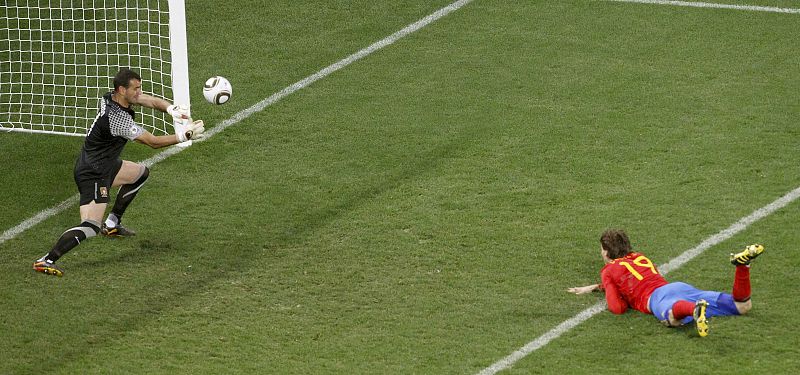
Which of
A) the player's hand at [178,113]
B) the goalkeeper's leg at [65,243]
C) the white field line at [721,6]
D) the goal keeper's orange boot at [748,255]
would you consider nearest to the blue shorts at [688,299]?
the goal keeper's orange boot at [748,255]

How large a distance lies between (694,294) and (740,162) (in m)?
3.41

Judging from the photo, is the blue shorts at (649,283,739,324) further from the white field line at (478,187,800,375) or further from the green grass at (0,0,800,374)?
the white field line at (478,187,800,375)

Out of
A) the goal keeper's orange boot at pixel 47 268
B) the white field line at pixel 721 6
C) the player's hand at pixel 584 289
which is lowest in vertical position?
the goal keeper's orange boot at pixel 47 268

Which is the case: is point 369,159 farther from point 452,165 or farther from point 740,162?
point 740,162

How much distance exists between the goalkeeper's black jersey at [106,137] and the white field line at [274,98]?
1.15m

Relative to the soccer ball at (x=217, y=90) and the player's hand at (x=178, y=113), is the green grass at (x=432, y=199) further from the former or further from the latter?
the player's hand at (x=178, y=113)

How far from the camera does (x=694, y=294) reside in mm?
10422

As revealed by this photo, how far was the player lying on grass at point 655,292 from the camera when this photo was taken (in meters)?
10.1

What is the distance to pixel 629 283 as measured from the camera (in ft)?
35.1

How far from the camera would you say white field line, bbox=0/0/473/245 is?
518 inches

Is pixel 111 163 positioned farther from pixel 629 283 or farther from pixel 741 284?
pixel 741 284

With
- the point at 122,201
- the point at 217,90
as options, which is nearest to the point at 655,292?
the point at 217,90

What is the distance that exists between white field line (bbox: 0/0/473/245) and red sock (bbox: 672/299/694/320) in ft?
21.0

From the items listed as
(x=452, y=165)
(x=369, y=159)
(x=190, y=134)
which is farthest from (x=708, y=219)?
(x=190, y=134)
